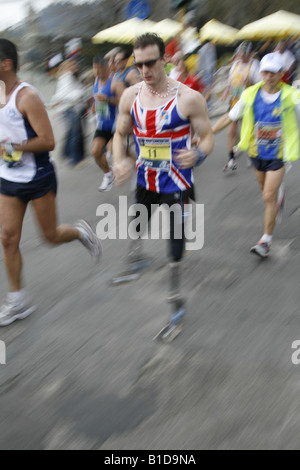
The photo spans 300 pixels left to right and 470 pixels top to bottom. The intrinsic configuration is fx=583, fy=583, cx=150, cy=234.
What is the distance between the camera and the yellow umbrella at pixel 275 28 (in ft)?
50.3

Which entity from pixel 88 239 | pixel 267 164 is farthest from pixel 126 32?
pixel 88 239

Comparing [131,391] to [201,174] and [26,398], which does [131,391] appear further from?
[201,174]

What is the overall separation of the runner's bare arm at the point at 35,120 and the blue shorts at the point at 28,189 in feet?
0.84

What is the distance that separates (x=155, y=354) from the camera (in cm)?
393

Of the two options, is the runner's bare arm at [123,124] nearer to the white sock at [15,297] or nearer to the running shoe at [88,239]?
the running shoe at [88,239]

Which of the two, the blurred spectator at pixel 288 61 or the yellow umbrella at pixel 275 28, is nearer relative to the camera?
the blurred spectator at pixel 288 61

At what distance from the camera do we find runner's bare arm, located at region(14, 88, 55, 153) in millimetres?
3943

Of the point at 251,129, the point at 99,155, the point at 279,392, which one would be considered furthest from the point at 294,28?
the point at 279,392

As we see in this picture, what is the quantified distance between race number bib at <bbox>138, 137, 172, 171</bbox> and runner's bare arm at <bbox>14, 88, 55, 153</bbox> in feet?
2.18

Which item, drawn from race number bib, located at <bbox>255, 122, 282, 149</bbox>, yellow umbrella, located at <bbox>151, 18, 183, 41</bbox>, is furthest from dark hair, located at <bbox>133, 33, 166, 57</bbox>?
yellow umbrella, located at <bbox>151, 18, 183, 41</bbox>

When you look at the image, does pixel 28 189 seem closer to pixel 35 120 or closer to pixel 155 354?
pixel 35 120

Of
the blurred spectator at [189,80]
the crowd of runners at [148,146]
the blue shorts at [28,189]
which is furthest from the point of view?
the blurred spectator at [189,80]

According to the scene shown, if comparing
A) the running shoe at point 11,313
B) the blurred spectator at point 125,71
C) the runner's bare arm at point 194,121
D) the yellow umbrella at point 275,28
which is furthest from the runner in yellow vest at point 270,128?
the yellow umbrella at point 275,28

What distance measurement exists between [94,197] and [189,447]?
490 cm
